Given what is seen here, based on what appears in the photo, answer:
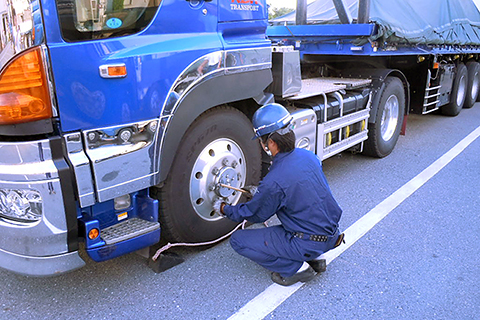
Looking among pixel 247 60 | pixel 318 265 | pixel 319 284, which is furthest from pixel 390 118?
pixel 319 284

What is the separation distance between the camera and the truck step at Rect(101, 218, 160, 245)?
2.62 meters

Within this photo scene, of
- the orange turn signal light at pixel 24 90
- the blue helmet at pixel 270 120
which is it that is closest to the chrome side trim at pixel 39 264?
the orange turn signal light at pixel 24 90

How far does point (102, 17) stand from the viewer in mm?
2465

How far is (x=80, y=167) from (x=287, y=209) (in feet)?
4.41

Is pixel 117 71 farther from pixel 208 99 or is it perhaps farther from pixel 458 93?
pixel 458 93

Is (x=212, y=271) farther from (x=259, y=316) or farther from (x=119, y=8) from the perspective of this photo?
(x=119, y=8)

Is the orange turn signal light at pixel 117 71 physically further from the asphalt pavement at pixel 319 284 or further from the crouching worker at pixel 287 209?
the asphalt pavement at pixel 319 284

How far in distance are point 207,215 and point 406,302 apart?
4.95ft

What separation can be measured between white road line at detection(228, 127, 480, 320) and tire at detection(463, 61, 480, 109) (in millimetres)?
3426

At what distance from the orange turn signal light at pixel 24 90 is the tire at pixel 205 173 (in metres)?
0.95

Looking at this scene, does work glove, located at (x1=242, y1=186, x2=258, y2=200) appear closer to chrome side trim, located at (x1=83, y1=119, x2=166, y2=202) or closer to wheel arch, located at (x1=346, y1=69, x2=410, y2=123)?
chrome side trim, located at (x1=83, y1=119, x2=166, y2=202)

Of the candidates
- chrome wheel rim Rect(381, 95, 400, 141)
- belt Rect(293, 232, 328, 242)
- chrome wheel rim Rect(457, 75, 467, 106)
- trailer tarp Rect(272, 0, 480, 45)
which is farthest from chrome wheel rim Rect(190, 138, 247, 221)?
chrome wheel rim Rect(457, 75, 467, 106)

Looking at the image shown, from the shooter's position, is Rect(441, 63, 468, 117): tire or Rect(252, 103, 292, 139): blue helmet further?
Rect(441, 63, 468, 117): tire

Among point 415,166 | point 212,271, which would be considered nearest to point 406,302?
point 212,271
